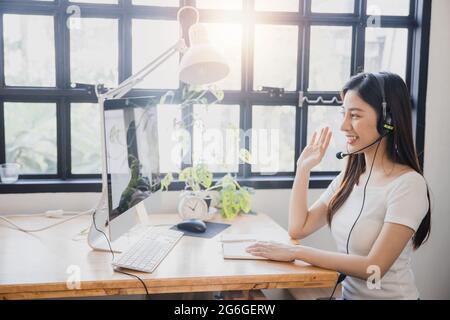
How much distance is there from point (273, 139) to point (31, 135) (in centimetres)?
129

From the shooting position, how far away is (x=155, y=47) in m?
2.13

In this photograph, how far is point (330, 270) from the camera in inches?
47.5

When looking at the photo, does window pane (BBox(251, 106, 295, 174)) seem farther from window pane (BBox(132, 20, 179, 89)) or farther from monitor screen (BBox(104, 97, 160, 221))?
monitor screen (BBox(104, 97, 160, 221))

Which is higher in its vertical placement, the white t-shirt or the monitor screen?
the monitor screen

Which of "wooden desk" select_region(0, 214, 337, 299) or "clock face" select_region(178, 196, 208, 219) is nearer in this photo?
"wooden desk" select_region(0, 214, 337, 299)

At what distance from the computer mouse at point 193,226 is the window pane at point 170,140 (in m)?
0.47

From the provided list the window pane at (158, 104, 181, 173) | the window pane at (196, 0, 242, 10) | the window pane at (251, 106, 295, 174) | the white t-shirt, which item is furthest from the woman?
the window pane at (196, 0, 242, 10)

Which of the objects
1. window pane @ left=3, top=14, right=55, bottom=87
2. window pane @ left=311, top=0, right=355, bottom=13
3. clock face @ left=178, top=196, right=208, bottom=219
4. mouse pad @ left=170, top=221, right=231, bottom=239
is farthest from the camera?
window pane @ left=311, top=0, right=355, bottom=13

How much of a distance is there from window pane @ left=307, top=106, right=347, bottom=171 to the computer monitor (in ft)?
3.43

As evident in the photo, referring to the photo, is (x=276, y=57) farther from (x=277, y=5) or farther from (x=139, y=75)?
(x=139, y=75)

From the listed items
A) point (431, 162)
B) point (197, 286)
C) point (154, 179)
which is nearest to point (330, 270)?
point (197, 286)

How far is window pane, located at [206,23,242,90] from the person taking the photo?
2148 mm

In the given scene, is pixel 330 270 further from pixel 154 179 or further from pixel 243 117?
pixel 243 117

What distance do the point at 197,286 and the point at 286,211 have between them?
1110 mm
